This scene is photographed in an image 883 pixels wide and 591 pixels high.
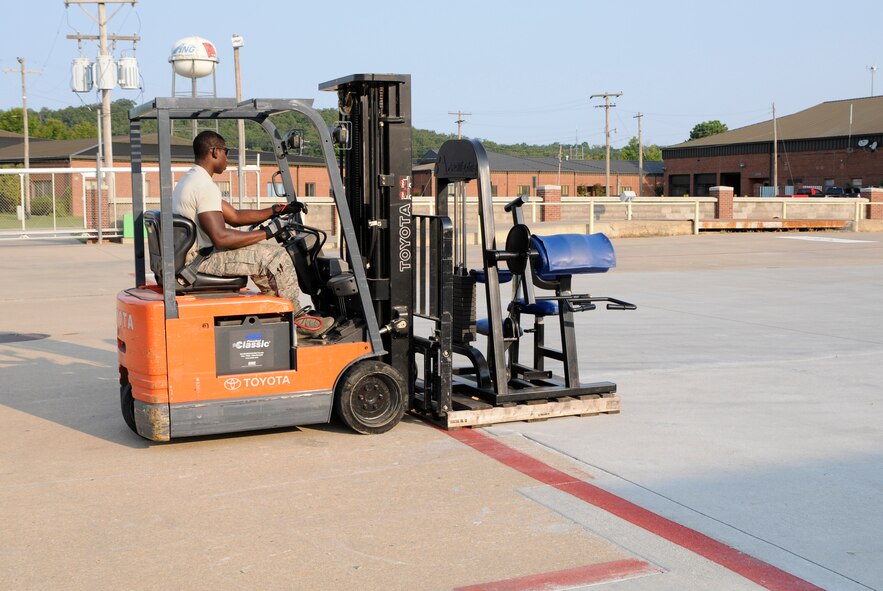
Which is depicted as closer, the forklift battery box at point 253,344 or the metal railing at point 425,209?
the forklift battery box at point 253,344

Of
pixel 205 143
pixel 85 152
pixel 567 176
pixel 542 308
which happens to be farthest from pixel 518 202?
pixel 567 176

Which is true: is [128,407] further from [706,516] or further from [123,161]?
[123,161]

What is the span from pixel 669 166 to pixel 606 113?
8492 millimetres

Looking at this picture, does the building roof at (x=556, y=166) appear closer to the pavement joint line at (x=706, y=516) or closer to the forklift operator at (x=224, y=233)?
the forklift operator at (x=224, y=233)

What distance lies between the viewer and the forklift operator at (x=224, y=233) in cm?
649

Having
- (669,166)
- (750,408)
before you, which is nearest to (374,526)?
(750,408)

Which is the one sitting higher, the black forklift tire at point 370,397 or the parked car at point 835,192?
the parked car at point 835,192

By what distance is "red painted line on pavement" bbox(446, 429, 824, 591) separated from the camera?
172 inches

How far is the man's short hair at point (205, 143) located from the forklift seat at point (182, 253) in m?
0.50

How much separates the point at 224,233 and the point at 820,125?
227ft

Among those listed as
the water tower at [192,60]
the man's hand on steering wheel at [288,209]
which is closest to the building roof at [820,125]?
the water tower at [192,60]

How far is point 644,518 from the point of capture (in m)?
5.17

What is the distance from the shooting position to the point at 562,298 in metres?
7.26

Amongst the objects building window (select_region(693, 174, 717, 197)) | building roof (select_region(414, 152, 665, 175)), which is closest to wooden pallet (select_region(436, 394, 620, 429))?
building window (select_region(693, 174, 717, 197))
